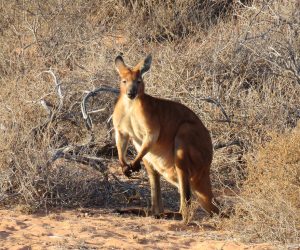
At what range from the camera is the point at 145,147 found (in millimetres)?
7449

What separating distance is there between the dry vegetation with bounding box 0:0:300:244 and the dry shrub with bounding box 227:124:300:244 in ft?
0.03

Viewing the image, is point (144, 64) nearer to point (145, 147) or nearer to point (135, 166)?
point (145, 147)

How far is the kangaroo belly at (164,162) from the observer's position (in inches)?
297

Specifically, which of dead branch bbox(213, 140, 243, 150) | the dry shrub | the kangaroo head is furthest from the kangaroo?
dead branch bbox(213, 140, 243, 150)

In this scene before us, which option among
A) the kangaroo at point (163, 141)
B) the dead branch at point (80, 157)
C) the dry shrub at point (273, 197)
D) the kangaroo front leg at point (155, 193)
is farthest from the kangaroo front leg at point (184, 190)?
the dead branch at point (80, 157)

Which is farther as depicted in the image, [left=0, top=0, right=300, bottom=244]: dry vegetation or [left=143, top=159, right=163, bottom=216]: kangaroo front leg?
[left=143, top=159, right=163, bottom=216]: kangaroo front leg

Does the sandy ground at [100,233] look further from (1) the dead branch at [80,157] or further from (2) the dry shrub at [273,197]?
(1) the dead branch at [80,157]

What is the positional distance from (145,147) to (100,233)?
43.3 inches

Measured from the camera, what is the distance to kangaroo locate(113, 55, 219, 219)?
7.44 metres

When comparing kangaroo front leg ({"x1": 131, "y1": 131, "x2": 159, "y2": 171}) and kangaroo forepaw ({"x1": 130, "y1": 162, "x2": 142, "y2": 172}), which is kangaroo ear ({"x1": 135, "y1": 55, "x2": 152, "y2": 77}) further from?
kangaroo forepaw ({"x1": 130, "y1": 162, "x2": 142, "y2": 172})

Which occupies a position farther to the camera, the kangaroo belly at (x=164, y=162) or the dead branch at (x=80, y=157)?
the dead branch at (x=80, y=157)

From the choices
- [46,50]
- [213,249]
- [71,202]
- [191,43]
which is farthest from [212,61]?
[213,249]

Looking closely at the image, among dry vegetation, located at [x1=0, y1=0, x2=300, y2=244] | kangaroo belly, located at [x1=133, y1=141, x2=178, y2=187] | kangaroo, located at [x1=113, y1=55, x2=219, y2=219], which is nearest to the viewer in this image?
dry vegetation, located at [x1=0, y1=0, x2=300, y2=244]

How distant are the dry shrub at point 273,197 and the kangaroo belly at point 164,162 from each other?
2.71 feet
